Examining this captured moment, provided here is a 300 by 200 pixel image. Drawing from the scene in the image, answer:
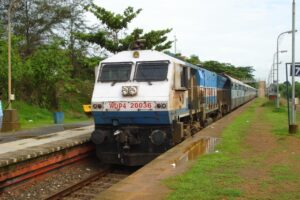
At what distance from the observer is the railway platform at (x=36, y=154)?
11.0 m

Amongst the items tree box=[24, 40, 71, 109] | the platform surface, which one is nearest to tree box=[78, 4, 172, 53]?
tree box=[24, 40, 71, 109]

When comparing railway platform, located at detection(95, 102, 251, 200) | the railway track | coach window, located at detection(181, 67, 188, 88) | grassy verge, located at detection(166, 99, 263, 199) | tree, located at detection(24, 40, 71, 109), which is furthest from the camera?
tree, located at detection(24, 40, 71, 109)

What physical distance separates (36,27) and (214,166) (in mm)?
27458

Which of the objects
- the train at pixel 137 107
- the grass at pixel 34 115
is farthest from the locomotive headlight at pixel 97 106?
the grass at pixel 34 115

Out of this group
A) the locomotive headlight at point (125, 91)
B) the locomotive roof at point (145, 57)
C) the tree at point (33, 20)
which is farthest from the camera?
the tree at point (33, 20)

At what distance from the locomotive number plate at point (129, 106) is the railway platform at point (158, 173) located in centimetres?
141

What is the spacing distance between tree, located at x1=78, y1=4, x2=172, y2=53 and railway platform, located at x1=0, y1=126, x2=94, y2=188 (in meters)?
14.6

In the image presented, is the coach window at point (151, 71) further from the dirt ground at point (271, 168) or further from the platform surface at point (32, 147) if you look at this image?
the dirt ground at point (271, 168)

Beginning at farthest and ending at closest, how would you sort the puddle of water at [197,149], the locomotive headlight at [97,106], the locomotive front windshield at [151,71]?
the locomotive front windshield at [151,71] → the locomotive headlight at [97,106] → the puddle of water at [197,149]

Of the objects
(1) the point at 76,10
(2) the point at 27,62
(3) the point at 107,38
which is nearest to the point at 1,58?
(2) the point at 27,62

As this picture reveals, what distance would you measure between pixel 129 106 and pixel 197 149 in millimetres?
2425

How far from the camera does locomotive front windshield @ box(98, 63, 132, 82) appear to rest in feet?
45.7

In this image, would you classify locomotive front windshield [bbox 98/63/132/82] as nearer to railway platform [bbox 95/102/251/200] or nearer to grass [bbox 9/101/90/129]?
railway platform [bbox 95/102/251/200]

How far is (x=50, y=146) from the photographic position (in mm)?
13148
